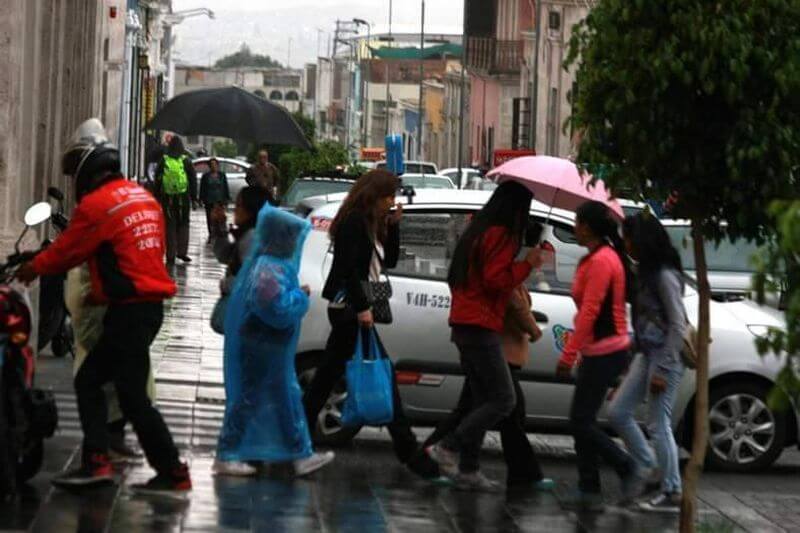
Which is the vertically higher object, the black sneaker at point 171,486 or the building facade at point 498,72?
the building facade at point 498,72

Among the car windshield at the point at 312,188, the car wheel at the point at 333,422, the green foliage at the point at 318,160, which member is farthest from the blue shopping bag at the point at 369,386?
the green foliage at the point at 318,160

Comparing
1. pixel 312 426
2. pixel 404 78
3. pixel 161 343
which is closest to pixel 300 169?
pixel 161 343

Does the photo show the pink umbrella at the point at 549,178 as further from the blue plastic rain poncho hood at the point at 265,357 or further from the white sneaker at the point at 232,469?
the white sneaker at the point at 232,469

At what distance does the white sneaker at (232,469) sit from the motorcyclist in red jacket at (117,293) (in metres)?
0.77

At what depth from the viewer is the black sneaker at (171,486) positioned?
34.5 ft

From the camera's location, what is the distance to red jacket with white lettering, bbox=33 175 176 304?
33.6 feet

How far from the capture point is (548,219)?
45.0 feet

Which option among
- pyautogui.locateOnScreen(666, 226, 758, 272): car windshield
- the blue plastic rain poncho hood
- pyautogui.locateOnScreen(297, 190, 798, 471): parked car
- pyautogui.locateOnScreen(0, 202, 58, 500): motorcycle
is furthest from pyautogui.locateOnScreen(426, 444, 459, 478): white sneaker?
pyautogui.locateOnScreen(666, 226, 758, 272): car windshield

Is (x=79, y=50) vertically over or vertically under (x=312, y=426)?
over

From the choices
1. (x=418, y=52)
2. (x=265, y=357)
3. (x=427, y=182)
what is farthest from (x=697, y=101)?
(x=418, y=52)

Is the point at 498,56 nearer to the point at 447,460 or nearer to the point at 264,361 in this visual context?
the point at 447,460

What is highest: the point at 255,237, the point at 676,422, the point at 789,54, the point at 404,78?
the point at 404,78

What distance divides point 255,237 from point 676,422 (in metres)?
3.30

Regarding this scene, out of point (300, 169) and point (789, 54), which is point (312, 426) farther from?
point (300, 169)
